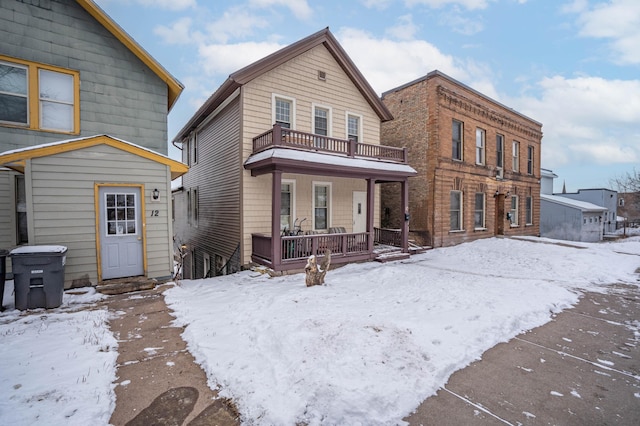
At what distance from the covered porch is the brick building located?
2.46 m

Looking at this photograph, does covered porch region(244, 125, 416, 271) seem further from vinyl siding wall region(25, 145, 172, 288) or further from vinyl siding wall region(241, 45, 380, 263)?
vinyl siding wall region(25, 145, 172, 288)

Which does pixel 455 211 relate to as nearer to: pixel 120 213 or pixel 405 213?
pixel 405 213

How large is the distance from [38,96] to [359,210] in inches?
424

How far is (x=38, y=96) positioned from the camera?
7254 millimetres

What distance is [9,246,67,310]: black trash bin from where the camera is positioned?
18.1 ft

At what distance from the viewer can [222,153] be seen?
11789 mm

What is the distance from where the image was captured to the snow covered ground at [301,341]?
3061mm

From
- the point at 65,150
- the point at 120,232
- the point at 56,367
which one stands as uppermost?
the point at 65,150

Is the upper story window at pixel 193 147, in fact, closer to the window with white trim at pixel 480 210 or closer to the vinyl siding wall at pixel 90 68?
the vinyl siding wall at pixel 90 68

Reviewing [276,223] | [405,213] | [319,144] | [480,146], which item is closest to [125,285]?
[276,223]

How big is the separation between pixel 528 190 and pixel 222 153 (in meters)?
20.1

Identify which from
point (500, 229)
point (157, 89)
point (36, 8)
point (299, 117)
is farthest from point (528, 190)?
point (36, 8)

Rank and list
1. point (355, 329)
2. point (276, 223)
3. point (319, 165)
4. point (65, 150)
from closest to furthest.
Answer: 1. point (355, 329)
2. point (65, 150)
3. point (276, 223)
4. point (319, 165)

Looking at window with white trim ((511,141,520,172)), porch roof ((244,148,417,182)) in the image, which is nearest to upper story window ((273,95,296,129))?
porch roof ((244,148,417,182))
